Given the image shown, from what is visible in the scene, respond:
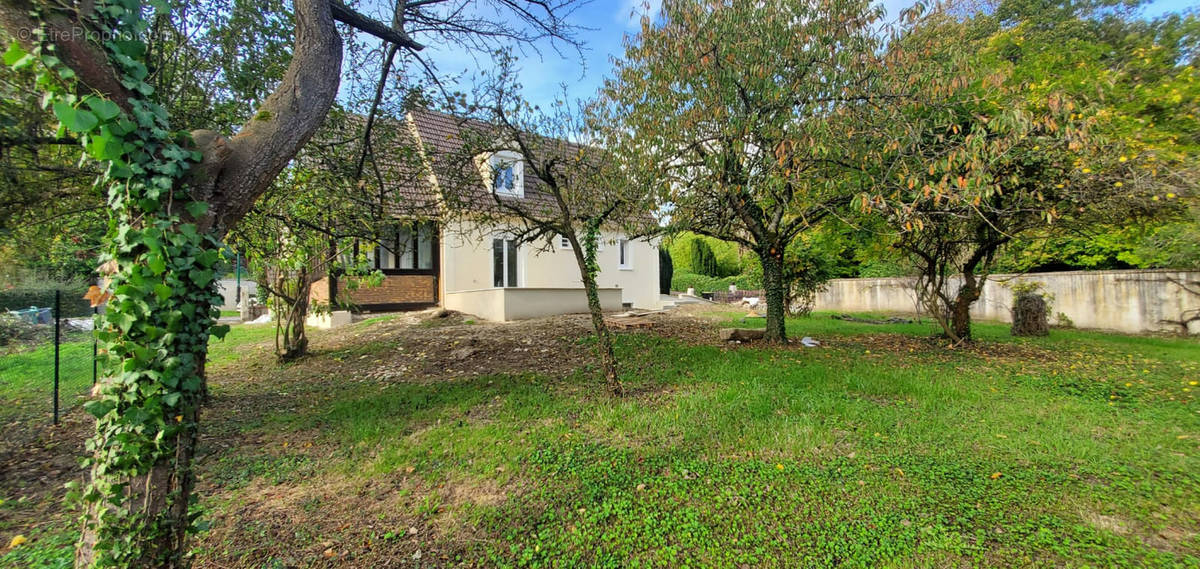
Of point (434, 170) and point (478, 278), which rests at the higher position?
point (434, 170)

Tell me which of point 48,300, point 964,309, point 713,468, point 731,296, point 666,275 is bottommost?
point 713,468

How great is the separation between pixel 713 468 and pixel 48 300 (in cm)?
744

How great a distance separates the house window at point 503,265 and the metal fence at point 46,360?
9019 mm

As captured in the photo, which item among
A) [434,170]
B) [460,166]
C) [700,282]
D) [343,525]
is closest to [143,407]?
[343,525]

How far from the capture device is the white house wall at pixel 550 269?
1347cm

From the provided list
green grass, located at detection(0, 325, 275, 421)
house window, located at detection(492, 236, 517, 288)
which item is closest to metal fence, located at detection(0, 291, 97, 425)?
green grass, located at detection(0, 325, 275, 421)

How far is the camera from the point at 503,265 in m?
14.2

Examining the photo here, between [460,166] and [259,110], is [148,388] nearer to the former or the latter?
[259,110]

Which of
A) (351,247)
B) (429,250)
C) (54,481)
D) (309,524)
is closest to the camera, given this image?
(309,524)

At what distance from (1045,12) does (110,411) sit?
26055 mm

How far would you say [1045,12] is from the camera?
1739 centimetres

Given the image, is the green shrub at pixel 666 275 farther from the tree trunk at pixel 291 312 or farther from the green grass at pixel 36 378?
the green grass at pixel 36 378

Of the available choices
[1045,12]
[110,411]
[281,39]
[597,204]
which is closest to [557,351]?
[597,204]

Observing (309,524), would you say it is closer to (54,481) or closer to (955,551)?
(54,481)
